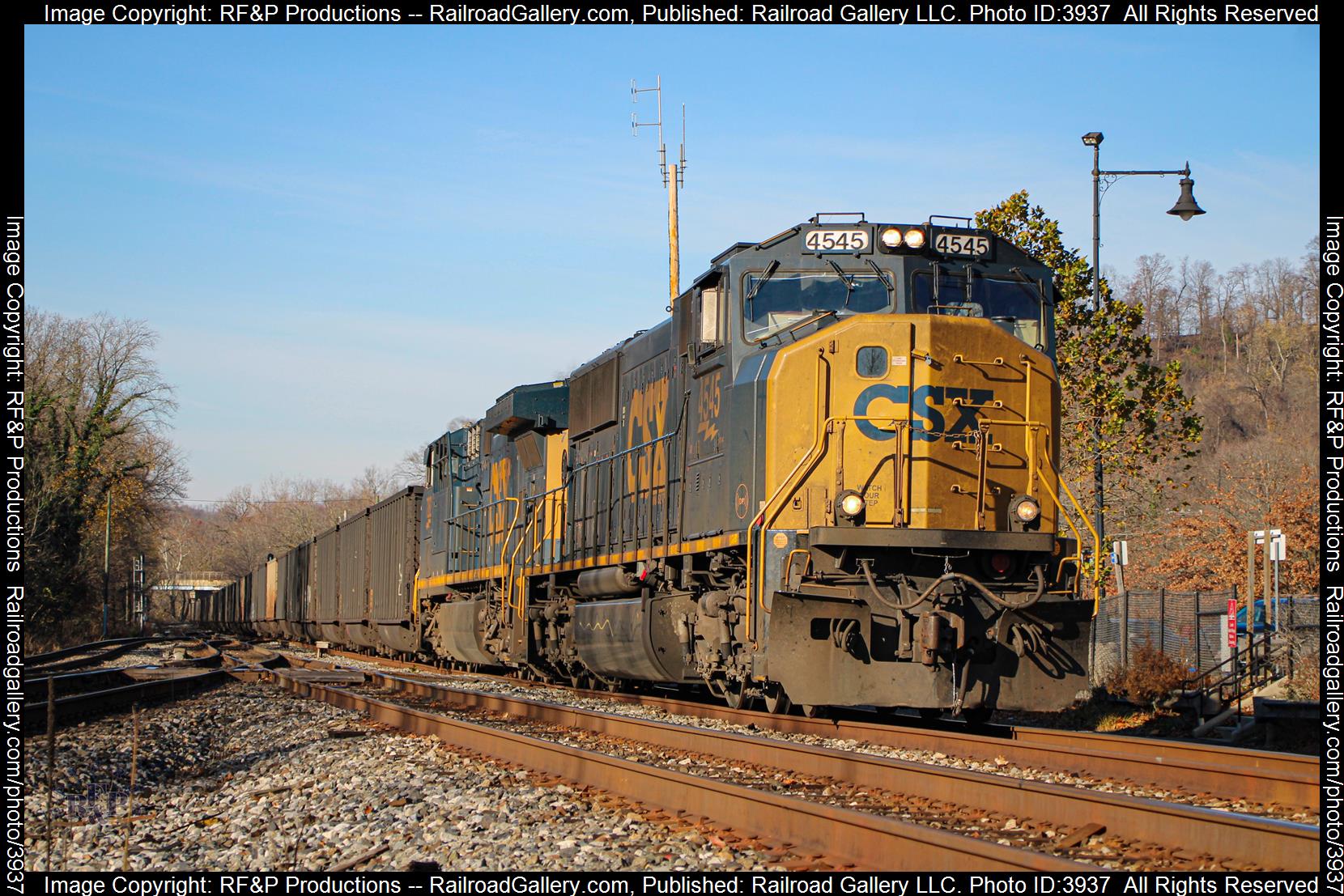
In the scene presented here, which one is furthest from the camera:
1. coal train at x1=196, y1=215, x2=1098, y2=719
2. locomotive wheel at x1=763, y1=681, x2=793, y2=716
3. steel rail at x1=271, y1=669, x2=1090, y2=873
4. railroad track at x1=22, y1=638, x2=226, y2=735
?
railroad track at x1=22, y1=638, x2=226, y2=735

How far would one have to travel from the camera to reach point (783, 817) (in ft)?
18.1

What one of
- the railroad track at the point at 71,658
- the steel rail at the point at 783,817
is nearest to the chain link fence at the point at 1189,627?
the steel rail at the point at 783,817

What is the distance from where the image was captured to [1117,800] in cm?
546

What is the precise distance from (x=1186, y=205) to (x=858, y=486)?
10343 millimetres

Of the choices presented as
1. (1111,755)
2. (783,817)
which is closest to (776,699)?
(1111,755)

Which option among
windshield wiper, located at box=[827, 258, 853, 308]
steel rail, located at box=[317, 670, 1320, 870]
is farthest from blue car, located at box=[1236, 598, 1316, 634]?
steel rail, located at box=[317, 670, 1320, 870]

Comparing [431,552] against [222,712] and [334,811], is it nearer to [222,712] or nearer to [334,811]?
[222,712]

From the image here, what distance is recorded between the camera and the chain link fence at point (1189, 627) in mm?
16047

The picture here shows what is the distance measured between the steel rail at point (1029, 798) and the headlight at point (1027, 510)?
2623 millimetres

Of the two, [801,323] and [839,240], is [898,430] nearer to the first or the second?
[801,323]

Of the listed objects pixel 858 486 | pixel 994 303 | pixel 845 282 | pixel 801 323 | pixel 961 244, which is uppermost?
pixel 961 244

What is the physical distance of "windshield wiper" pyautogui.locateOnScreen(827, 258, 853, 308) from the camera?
9.59 meters

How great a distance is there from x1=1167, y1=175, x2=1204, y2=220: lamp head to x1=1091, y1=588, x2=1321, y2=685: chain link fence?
5112mm

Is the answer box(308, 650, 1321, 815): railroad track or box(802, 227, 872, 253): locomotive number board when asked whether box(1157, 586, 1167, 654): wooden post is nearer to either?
box(308, 650, 1321, 815): railroad track
